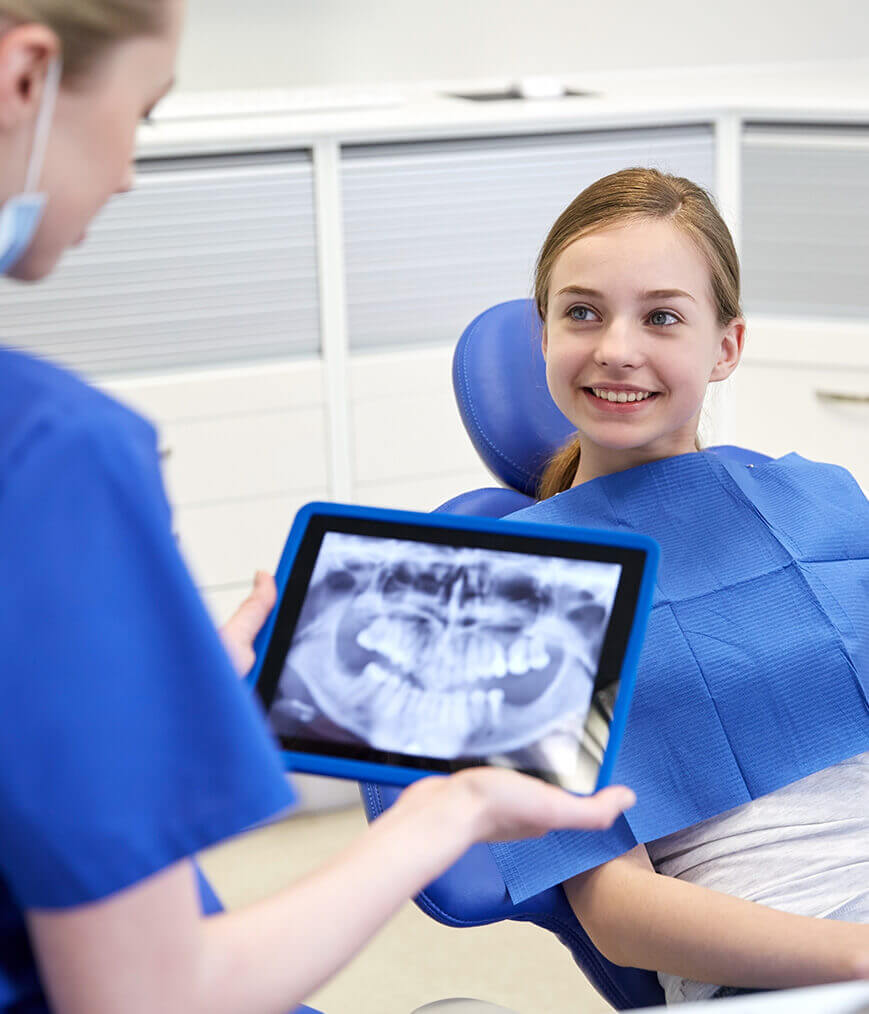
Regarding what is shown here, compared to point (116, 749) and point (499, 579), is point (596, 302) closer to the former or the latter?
point (499, 579)

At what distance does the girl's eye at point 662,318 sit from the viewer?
124 centimetres

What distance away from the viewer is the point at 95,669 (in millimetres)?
583

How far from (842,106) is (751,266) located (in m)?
0.32

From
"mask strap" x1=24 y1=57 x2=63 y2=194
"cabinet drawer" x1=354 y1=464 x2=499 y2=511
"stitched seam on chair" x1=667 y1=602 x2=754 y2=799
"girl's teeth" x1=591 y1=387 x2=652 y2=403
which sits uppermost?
"mask strap" x1=24 y1=57 x2=63 y2=194

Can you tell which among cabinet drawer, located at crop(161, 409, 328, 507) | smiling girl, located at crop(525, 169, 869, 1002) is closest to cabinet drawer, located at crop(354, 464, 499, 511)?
cabinet drawer, located at crop(161, 409, 328, 507)

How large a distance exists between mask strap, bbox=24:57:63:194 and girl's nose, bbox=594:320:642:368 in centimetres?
66

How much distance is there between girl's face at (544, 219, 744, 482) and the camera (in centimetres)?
122

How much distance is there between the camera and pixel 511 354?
5.08 ft

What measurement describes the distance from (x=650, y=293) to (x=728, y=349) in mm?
138

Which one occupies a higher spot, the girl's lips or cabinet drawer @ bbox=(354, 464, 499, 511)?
the girl's lips

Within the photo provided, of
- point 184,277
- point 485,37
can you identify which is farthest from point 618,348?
point 485,37

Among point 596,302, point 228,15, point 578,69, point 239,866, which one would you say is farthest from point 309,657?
point 578,69

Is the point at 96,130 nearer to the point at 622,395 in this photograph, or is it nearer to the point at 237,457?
the point at 622,395

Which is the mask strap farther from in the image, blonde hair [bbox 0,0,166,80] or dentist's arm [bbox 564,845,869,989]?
dentist's arm [bbox 564,845,869,989]
